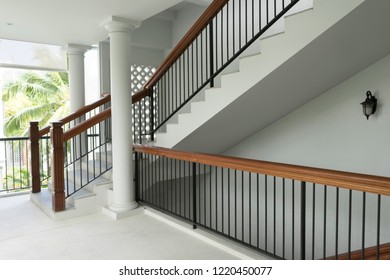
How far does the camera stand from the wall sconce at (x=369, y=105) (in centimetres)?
329

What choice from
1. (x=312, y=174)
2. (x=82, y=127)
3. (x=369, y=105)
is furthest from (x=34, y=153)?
(x=369, y=105)

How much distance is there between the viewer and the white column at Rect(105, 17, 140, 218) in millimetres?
3486

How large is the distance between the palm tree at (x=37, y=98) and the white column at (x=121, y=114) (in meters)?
6.22

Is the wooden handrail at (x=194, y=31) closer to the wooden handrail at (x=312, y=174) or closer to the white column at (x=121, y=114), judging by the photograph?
the white column at (x=121, y=114)

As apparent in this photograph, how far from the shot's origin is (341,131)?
3646mm

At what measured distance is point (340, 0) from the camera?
2.21 meters

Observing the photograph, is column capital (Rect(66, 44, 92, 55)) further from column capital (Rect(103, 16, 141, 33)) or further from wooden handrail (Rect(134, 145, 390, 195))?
wooden handrail (Rect(134, 145, 390, 195))

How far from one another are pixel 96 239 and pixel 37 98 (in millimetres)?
8163

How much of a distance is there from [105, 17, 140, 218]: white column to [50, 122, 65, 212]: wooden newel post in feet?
1.84

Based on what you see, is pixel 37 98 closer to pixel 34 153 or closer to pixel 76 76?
pixel 76 76

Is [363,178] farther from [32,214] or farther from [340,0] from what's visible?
[32,214]

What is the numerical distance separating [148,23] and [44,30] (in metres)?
2.01
